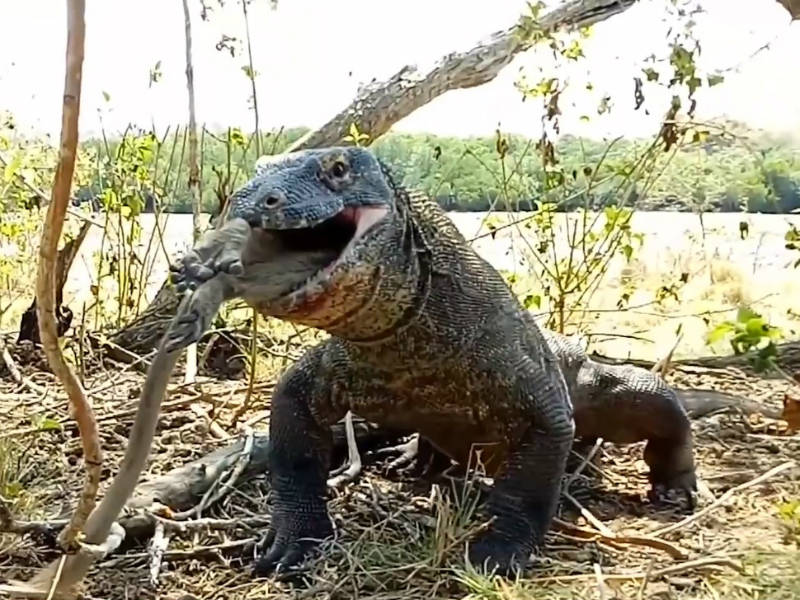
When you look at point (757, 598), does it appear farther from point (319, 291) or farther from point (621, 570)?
point (319, 291)

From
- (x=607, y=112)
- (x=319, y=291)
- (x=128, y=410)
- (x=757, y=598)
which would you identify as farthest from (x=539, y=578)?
(x=607, y=112)

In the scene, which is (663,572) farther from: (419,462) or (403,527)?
(419,462)

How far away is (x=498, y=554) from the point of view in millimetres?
2102

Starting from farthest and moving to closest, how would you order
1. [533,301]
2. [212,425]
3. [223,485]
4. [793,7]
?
[533,301] → [793,7] → [212,425] → [223,485]

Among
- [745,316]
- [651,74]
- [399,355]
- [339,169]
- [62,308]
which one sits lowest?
[62,308]

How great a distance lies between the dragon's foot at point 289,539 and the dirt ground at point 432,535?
3 cm

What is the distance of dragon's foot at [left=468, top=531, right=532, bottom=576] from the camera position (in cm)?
209

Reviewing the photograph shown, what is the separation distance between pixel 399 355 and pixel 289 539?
1.39 ft

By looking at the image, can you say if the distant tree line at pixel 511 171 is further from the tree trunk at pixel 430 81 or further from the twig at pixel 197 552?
the twig at pixel 197 552

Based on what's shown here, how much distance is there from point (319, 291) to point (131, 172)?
2367mm

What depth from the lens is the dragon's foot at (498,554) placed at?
Answer: 2086mm

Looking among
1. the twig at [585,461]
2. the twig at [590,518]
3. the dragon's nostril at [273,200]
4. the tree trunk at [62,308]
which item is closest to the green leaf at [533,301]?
the twig at [585,461]

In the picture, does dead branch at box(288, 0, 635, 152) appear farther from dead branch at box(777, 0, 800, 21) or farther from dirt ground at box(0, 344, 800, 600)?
dirt ground at box(0, 344, 800, 600)

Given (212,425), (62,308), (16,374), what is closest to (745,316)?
(212,425)
